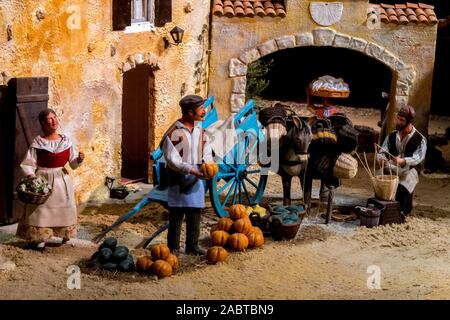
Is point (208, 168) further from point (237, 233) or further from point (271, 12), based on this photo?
point (271, 12)

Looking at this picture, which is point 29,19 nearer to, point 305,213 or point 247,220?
point 247,220

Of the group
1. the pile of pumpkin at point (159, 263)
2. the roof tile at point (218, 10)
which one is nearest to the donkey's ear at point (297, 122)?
the pile of pumpkin at point (159, 263)

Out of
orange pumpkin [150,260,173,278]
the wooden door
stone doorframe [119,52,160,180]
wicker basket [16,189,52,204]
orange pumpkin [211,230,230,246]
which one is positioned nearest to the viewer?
orange pumpkin [150,260,173,278]

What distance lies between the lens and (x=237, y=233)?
9578 mm

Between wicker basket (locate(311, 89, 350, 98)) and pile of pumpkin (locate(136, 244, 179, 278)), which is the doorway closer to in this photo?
wicker basket (locate(311, 89, 350, 98))

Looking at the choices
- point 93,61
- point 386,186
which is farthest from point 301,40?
point 93,61

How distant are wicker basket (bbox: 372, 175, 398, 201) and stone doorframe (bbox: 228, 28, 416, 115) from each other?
148 inches

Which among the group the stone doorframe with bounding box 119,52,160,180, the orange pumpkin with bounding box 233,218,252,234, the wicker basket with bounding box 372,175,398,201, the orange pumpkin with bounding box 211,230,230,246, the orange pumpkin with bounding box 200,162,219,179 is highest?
the stone doorframe with bounding box 119,52,160,180

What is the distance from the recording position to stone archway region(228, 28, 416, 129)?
13945mm

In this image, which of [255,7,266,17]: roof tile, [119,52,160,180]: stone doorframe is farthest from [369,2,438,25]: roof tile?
[119,52,160,180]: stone doorframe

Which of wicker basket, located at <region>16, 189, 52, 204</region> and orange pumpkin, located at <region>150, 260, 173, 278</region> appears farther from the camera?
wicker basket, located at <region>16, 189, 52, 204</region>

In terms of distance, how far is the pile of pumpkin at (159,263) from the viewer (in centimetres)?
854

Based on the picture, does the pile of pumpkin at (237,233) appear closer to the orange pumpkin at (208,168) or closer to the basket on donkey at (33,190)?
the orange pumpkin at (208,168)

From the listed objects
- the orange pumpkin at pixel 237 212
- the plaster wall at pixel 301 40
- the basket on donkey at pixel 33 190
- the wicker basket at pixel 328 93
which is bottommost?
the orange pumpkin at pixel 237 212
